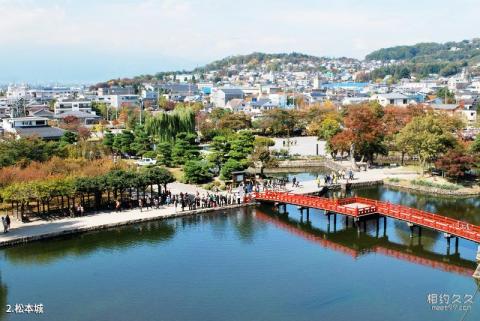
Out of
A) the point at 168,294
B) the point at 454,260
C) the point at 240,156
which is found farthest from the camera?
the point at 240,156

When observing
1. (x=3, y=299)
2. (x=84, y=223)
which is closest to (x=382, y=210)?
(x=84, y=223)

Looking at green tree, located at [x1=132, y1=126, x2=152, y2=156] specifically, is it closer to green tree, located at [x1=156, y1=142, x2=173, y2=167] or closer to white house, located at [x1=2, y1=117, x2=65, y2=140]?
green tree, located at [x1=156, y1=142, x2=173, y2=167]

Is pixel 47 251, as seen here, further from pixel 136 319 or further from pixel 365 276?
pixel 365 276

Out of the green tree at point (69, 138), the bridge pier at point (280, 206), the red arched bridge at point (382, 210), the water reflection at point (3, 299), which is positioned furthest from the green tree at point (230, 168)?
the water reflection at point (3, 299)

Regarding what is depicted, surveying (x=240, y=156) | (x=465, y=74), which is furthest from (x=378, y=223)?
(x=465, y=74)

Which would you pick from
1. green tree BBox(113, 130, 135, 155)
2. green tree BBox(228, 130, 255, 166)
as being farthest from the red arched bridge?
green tree BBox(113, 130, 135, 155)

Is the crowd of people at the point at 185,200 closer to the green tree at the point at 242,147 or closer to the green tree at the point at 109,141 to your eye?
the green tree at the point at 242,147
